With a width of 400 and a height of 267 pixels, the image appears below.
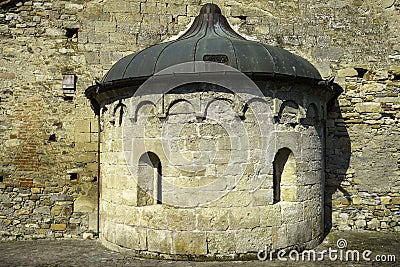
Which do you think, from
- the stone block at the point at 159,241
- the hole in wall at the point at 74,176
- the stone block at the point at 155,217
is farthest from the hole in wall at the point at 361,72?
the hole in wall at the point at 74,176

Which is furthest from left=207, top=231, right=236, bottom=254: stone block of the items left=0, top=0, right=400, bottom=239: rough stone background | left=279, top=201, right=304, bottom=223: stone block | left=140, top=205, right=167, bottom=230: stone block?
left=0, top=0, right=400, bottom=239: rough stone background

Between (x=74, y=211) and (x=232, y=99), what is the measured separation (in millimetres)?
3761

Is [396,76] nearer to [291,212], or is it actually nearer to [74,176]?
[291,212]

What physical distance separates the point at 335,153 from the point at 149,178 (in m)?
3.93

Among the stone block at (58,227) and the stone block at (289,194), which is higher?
the stone block at (289,194)

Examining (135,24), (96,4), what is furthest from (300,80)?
(96,4)

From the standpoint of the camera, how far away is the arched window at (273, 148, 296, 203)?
19.3 feet

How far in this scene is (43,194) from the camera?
24.2 ft

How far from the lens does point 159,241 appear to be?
555cm

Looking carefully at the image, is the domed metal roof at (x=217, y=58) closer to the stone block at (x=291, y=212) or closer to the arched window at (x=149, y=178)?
the arched window at (x=149, y=178)

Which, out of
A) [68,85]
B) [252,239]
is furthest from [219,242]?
[68,85]

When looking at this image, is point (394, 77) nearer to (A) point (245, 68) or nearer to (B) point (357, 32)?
(B) point (357, 32)

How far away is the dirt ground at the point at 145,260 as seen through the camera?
A: 5.44 m

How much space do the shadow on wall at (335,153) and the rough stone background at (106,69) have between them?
0.02 m
